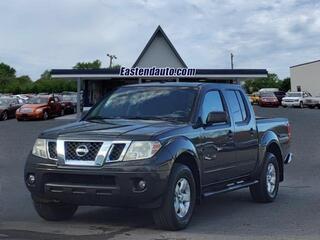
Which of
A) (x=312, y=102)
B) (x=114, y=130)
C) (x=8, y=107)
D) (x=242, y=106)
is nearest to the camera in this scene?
→ (x=114, y=130)

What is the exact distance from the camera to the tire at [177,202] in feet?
24.0

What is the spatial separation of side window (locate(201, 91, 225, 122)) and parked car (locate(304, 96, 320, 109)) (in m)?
53.1

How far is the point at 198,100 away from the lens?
8.45 m

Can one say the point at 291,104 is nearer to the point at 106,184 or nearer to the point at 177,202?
the point at 177,202

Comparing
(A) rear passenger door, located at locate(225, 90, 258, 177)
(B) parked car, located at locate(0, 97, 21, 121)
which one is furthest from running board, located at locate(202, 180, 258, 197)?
(B) parked car, located at locate(0, 97, 21, 121)

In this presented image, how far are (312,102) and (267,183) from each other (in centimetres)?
5250

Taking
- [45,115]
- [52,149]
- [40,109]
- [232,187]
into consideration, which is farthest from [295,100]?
[52,149]

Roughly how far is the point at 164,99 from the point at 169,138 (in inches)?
47.4

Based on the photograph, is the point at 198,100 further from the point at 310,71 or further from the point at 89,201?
the point at 310,71

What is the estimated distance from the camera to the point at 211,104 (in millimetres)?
8805

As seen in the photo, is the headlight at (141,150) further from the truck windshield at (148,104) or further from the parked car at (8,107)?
the parked car at (8,107)

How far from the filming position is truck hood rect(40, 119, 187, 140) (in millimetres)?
7262

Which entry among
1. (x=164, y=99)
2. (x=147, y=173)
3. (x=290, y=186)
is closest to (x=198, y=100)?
(x=164, y=99)

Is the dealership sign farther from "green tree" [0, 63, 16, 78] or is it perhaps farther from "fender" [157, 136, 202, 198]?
"green tree" [0, 63, 16, 78]
